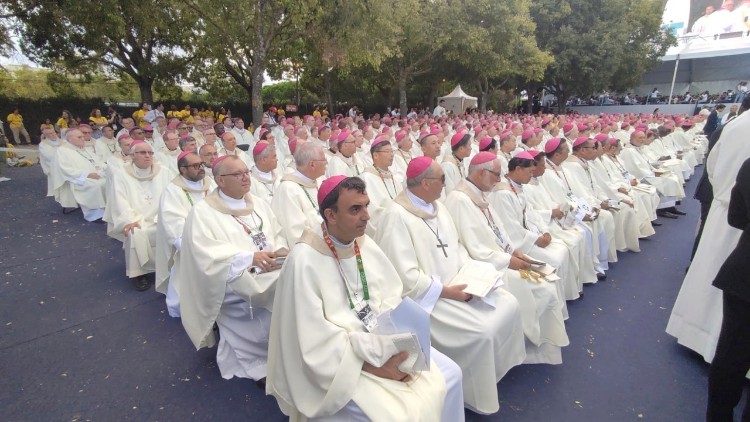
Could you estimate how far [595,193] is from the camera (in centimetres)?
669

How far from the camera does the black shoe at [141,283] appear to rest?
5360 millimetres

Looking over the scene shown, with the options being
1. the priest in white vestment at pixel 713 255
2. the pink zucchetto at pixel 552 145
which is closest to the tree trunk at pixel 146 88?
the pink zucchetto at pixel 552 145

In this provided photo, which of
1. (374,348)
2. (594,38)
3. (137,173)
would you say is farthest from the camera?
(594,38)

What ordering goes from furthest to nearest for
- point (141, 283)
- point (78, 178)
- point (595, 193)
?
1. point (78, 178)
2. point (595, 193)
3. point (141, 283)

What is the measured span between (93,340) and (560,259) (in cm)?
505

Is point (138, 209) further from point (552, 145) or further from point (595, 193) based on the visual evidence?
point (595, 193)

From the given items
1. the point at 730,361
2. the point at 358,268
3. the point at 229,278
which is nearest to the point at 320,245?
the point at 358,268

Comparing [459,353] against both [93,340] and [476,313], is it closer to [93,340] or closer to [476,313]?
[476,313]

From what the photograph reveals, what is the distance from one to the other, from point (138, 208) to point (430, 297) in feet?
15.0

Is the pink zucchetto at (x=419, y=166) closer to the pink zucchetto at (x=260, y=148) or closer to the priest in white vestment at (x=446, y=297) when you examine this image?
the priest in white vestment at (x=446, y=297)

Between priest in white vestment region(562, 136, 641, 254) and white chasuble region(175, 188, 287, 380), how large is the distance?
502 centimetres

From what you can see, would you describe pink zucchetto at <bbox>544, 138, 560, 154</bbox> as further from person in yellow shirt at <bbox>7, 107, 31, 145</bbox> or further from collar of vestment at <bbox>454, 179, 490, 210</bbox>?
person in yellow shirt at <bbox>7, 107, 31, 145</bbox>

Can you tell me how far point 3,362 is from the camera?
388 centimetres

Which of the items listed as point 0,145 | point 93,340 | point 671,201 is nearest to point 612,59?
point 671,201
